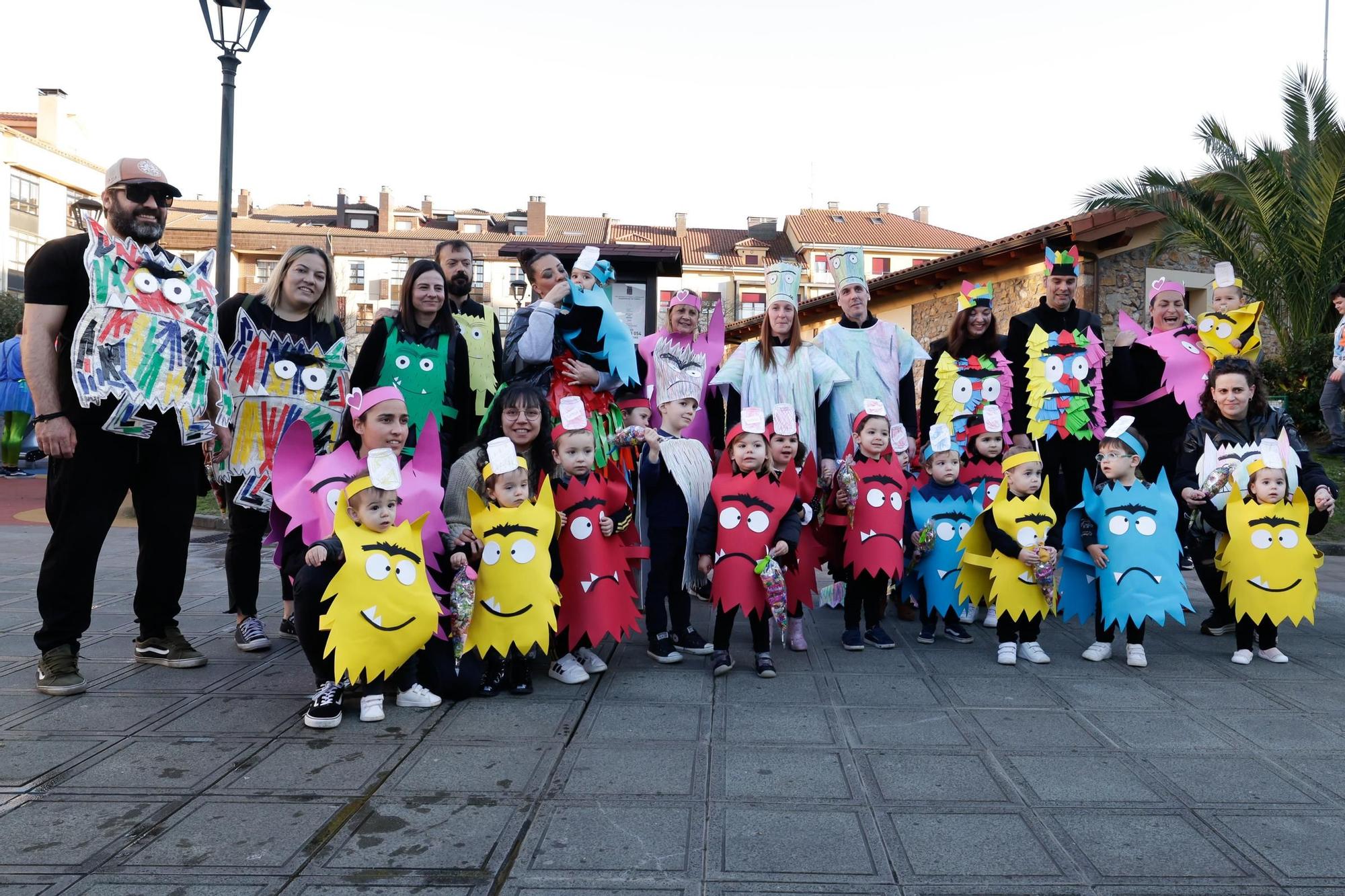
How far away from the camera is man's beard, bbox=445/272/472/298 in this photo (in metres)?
5.22

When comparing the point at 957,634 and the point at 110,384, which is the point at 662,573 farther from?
the point at 110,384

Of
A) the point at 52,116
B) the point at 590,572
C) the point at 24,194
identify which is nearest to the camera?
the point at 590,572

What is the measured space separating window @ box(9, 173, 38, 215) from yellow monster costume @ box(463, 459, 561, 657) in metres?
47.1

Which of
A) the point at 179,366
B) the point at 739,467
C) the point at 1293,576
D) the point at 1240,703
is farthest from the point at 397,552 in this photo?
the point at 1293,576

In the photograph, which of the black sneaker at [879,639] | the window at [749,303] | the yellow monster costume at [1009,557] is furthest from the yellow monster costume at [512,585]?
the window at [749,303]

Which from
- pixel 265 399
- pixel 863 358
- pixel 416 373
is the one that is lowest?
pixel 265 399

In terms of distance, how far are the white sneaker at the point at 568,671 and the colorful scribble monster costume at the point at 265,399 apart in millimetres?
1522

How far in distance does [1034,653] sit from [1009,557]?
0.49 meters

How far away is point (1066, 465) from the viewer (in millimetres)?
5965

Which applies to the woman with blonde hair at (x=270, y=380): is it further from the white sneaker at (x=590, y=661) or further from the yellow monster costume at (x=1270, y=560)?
the yellow monster costume at (x=1270, y=560)

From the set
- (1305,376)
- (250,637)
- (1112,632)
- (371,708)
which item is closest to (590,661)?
(371,708)

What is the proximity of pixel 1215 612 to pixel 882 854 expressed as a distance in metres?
3.98

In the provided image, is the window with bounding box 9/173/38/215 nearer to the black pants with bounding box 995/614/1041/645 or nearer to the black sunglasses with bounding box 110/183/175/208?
the black sunglasses with bounding box 110/183/175/208

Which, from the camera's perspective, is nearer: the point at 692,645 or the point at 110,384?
the point at 110,384
